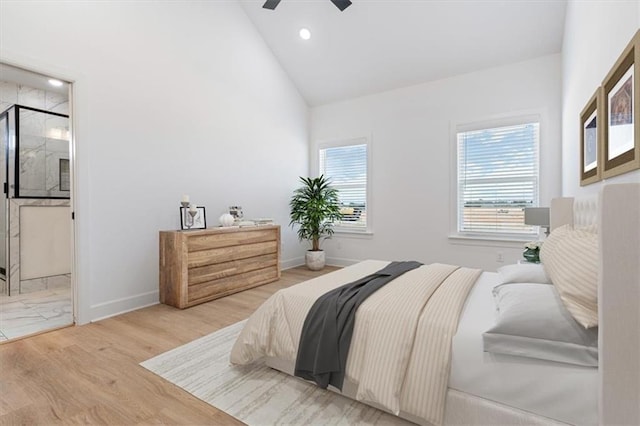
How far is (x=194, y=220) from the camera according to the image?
12.6ft

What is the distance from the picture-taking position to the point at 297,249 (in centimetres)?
585

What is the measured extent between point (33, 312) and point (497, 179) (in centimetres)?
565

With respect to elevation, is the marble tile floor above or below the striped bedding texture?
below

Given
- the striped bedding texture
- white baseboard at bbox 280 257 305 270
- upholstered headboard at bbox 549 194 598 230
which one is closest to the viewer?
the striped bedding texture

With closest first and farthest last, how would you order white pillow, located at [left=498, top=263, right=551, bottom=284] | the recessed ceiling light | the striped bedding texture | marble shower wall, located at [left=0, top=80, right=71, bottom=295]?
the striped bedding texture, white pillow, located at [left=498, top=263, right=551, bottom=284], marble shower wall, located at [left=0, top=80, right=71, bottom=295], the recessed ceiling light

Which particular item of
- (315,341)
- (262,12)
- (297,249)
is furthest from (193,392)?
(262,12)

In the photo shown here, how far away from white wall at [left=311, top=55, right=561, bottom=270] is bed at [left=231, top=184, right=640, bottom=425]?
3.06 metres

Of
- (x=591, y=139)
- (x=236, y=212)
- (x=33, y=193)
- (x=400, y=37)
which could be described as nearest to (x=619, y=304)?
(x=591, y=139)

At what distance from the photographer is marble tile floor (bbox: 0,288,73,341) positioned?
9.27 feet

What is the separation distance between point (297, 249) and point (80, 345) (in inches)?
144

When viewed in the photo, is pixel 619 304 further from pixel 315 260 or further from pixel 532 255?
pixel 315 260

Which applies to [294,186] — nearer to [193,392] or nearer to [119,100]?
[119,100]

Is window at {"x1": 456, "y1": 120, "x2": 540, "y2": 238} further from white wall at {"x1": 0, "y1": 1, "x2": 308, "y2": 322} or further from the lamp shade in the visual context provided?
white wall at {"x1": 0, "y1": 1, "x2": 308, "y2": 322}

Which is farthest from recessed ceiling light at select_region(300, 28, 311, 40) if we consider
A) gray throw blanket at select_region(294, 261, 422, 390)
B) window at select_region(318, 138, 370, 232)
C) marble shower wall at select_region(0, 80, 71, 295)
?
gray throw blanket at select_region(294, 261, 422, 390)
